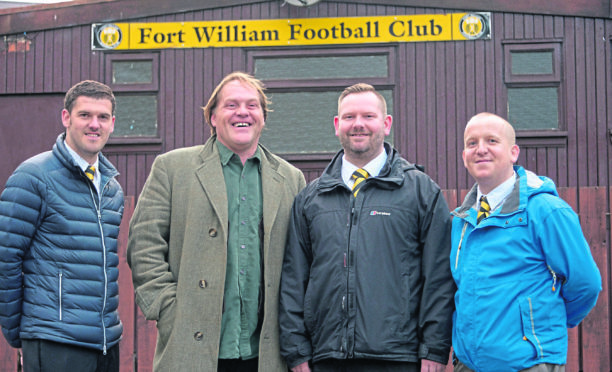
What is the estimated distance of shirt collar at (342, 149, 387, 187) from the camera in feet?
11.8

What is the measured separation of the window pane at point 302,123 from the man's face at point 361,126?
165 inches

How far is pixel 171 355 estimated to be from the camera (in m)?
3.40

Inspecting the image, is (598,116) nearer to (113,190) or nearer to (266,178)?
(266,178)

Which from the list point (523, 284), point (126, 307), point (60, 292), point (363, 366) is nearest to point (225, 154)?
point (60, 292)

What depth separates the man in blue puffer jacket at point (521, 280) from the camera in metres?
3.07

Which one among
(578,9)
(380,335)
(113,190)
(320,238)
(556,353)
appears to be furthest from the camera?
(578,9)

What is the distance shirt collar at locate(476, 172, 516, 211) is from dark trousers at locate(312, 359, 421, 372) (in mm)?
903

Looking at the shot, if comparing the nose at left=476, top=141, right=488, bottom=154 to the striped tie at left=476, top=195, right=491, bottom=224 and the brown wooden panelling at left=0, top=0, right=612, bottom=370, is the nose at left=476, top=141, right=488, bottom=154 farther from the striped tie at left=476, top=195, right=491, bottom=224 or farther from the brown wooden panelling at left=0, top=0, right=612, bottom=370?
the brown wooden panelling at left=0, top=0, right=612, bottom=370

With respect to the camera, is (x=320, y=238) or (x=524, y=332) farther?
(x=320, y=238)

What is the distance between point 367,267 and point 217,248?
786 millimetres

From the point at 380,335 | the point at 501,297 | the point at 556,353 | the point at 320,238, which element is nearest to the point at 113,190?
the point at 320,238

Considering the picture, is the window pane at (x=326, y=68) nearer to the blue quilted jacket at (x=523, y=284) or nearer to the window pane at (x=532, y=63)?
the window pane at (x=532, y=63)

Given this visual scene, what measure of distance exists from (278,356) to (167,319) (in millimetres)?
610

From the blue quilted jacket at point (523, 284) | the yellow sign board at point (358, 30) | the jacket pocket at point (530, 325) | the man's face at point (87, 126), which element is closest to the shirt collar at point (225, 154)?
the man's face at point (87, 126)
